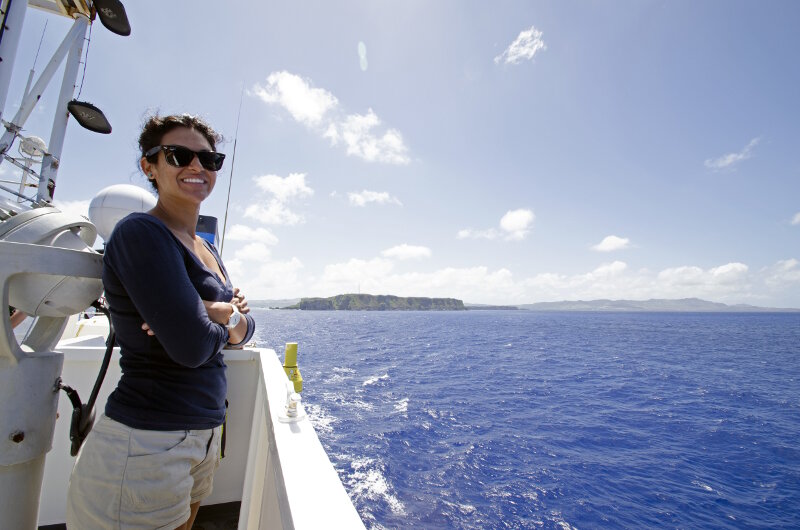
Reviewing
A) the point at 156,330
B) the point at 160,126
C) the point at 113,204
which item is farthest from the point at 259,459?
the point at 113,204

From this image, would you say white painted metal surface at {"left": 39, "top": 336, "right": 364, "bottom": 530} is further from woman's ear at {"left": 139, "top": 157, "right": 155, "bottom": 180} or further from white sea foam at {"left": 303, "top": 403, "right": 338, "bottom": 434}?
white sea foam at {"left": 303, "top": 403, "right": 338, "bottom": 434}

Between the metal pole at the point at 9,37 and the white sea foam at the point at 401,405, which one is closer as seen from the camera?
the metal pole at the point at 9,37

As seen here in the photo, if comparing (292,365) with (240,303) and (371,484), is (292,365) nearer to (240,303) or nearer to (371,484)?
(240,303)

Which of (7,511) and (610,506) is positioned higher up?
(7,511)

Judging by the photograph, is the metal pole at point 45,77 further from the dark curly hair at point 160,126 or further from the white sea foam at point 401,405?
the white sea foam at point 401,405

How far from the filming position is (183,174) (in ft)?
5.36

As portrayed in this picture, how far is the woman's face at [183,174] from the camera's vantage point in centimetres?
161

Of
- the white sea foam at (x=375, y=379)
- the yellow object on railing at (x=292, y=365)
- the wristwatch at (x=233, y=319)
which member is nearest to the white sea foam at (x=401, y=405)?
the white sea foam at (x=375, y=379)

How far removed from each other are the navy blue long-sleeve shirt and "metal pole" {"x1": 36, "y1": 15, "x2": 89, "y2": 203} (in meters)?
7.69

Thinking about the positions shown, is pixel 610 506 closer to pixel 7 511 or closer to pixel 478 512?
pixel 478 512

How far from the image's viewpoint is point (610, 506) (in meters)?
8.23

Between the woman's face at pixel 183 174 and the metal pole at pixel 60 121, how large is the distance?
23.5 feet

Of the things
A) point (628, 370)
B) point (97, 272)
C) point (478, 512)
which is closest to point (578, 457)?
point (478, 512)

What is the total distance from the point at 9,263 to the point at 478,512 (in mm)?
8790
